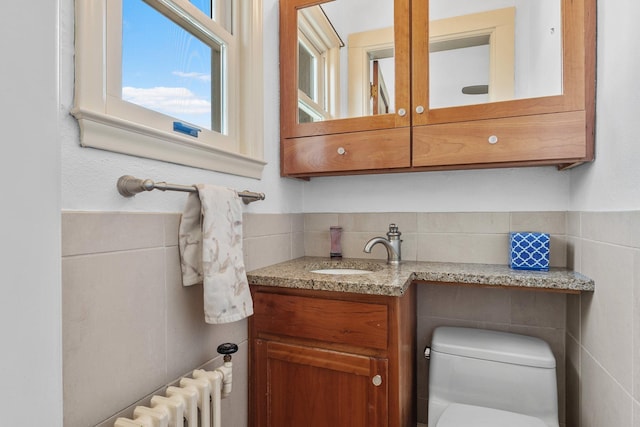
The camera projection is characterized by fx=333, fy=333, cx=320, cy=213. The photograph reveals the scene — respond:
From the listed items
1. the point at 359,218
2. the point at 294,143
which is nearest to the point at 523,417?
the point at 359,218

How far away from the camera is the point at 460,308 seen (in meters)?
1.58

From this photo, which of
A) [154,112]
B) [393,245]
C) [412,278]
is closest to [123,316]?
[154,112]

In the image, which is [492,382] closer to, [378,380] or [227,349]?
[378,380]

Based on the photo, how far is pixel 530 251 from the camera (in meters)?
1.35

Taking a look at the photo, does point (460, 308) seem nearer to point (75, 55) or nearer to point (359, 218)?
point (359, 218)

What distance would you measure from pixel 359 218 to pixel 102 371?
4.13 feet

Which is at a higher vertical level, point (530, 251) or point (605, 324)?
point (530, 251)

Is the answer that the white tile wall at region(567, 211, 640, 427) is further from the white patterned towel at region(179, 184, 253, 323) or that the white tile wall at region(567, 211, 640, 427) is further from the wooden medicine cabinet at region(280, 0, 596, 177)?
the white patterned towel at region(179, 184, 253, 323)

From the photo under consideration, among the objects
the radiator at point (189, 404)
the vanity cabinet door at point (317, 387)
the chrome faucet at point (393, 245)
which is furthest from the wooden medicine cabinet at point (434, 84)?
the radiator at point (189, 404)

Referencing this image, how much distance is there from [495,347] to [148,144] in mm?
1371

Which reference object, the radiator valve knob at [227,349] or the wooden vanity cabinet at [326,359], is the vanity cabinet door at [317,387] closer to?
the wooden vanity cabinet at [326,359]

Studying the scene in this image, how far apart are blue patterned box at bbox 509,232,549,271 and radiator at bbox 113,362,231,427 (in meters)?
1.18

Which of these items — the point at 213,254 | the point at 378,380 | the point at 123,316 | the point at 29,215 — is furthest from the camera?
the point at 378,380

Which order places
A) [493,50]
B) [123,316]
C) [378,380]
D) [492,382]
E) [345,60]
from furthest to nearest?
[345,60]
[493,50]
[492,382]
[378,380]
[123,316]
